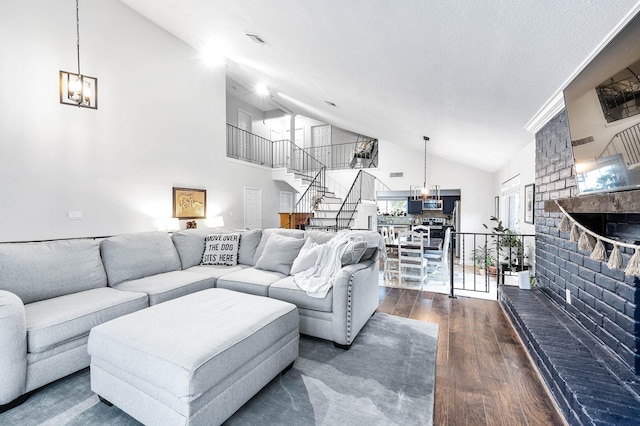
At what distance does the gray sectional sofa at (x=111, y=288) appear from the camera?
181 centimetres

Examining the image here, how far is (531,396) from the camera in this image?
1826 millimetres

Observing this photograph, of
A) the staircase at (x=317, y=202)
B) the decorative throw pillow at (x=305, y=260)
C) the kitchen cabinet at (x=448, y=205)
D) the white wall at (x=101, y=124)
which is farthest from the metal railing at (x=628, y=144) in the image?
the kitchen cabinet at (x=448, y=205)

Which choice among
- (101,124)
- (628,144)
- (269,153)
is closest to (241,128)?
(269,153)

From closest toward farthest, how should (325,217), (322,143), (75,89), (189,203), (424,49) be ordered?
Answer: (424,49), (75,89), (189,203), (325,217), (322,143)

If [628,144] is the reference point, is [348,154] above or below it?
above

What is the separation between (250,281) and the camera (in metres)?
2.89

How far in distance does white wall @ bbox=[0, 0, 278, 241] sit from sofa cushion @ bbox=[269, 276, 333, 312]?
352 cm

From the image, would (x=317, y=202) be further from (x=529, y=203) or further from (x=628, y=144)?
(x=628, y=144)

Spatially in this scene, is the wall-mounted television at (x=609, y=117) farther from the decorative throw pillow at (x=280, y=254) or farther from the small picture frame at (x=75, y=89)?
the small picture frame at (x=75, y=89)

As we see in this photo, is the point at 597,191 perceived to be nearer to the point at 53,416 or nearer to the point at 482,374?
the point at 482,374

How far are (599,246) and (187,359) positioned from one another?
2.31 meters

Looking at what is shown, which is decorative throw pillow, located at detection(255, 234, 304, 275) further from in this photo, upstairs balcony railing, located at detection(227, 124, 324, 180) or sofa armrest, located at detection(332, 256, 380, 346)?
upstairs balcony railing, located at detection(227, 124, 324, 180)

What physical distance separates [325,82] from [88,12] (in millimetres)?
3794

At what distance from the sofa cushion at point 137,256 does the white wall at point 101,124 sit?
1.77 m
